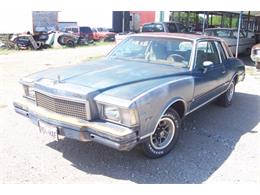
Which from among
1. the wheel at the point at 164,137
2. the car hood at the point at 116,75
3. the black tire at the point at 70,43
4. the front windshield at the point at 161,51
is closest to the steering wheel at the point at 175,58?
the front windshield at the point at 161,51

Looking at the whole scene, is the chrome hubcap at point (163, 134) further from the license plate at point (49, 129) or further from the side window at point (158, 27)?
the side window at point (158, 27)

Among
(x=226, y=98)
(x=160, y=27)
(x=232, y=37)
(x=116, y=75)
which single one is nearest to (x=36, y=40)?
(x=160, y=27)

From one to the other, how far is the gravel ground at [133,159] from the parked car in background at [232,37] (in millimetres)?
8893

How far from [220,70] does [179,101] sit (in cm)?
182

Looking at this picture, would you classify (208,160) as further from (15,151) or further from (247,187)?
(15,151)

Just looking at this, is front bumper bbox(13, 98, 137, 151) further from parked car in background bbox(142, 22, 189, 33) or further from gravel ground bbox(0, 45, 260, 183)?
parked car in background bbox(142, 22, 189, 33)

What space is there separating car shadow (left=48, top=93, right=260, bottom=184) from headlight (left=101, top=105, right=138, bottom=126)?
26.8 inches

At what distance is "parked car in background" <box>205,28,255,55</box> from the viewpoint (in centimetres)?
1338

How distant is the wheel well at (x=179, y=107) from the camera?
412cm

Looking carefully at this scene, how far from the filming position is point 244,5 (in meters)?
8.09

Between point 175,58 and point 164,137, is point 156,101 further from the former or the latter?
point 175,58

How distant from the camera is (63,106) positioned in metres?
3.56

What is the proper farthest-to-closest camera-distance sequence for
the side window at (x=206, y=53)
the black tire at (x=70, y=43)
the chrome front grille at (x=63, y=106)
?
1. the black tire at (x=70, y=43)
2. the side window at (x=206, y=53)
3. the chrome front grille at (x=63, y=106)

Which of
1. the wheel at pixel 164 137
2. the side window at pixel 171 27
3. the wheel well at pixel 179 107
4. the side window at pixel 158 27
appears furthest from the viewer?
the side window at pixel 171 27
